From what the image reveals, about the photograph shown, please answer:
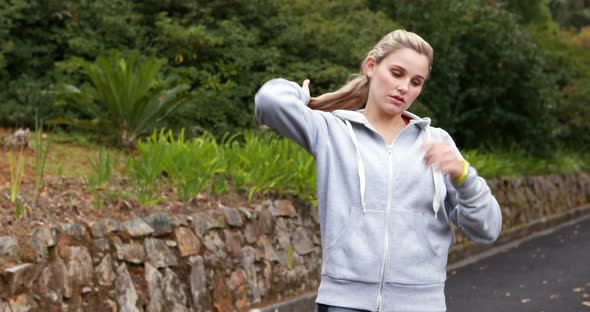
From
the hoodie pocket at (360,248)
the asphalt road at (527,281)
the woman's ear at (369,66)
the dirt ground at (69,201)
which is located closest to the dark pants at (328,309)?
the hoodie pocket at (360,248)

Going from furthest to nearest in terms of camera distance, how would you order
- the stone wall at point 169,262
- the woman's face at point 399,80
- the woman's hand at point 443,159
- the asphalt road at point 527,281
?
the asphalt road at point 527,281
the stone wall at point 169,262
the woman's face at point 399,80
the woman's hand at point 443,159

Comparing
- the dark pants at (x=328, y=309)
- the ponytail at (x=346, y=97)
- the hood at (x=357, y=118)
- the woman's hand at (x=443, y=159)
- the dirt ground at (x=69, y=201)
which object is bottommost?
the dirt ground at (x=69, y=201)

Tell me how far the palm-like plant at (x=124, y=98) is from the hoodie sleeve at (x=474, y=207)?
22.7ft

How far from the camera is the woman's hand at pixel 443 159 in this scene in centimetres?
277

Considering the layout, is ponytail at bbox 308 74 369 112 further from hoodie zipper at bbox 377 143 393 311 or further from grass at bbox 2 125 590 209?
grass at bbox 2 125 590 209

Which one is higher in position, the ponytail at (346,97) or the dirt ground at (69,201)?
the ponytail at (346,97)

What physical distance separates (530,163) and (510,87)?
1.61m

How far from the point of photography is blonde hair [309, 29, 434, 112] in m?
3.10

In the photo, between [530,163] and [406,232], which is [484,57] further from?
[406,232]

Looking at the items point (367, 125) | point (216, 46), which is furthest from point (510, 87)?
point (367, 125)

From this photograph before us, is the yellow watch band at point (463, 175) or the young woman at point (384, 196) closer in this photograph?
the yellow watch band at point (463, 175)

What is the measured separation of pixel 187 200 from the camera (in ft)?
24.8

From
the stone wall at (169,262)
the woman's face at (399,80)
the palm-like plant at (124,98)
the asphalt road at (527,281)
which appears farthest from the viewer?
the palm-like plant at (124,98)

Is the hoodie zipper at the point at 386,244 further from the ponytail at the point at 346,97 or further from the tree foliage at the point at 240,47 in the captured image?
the tree foliage at the point at 240,47
